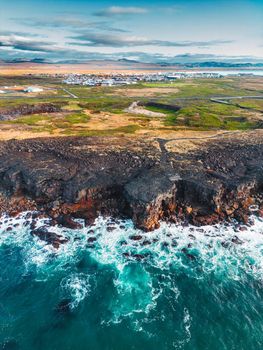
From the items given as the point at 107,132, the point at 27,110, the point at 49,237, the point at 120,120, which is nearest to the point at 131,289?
the point at 49,237

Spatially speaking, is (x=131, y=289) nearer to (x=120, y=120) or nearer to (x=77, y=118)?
(x=120, y=120)

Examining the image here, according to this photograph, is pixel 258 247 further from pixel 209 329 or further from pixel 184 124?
pixel 184 124

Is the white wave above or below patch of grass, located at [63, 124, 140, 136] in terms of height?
below

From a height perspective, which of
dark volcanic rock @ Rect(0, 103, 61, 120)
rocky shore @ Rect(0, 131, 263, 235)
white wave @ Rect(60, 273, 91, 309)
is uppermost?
dark volcanic rock @ Rect(0, 103, 61, 120)

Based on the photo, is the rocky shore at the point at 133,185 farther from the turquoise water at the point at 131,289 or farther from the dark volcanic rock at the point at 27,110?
the dark volcanic rock at the point at 27,110

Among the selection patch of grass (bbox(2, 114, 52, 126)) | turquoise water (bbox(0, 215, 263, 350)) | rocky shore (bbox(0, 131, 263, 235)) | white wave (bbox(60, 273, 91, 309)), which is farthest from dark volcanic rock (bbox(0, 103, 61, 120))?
white wave (bbox(60, 273, 91, 309))

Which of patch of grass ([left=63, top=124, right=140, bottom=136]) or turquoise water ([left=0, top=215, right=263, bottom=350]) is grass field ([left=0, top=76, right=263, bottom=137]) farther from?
turquoise water ([left=0, top=215, right=263, bottom=350])
